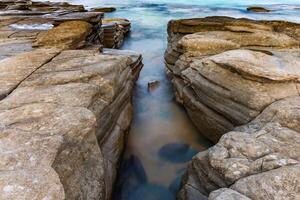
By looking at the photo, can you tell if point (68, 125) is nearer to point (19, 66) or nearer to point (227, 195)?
point (227, 195)

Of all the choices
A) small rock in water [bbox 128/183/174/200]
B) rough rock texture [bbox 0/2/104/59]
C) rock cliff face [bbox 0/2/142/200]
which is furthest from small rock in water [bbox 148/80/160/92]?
small rock in water [bbox 128/183/174/200]

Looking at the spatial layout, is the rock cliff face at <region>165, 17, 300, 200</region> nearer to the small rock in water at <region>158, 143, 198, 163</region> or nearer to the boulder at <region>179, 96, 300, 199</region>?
the boulder at <region>179, 96, 300, 199</region>

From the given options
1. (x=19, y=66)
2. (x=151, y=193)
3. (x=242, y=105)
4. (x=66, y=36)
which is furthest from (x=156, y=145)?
(x=66, y=36)

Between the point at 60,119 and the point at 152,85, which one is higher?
the point at 60,119

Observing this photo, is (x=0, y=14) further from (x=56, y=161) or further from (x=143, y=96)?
(x=56, y=161)

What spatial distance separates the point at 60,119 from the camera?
4.38 meters

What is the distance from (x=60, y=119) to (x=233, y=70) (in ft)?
13.6

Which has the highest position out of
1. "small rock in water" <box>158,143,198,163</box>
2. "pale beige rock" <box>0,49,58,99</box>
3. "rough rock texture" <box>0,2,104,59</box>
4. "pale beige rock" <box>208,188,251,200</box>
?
"rough rock texture" <box>0,2,104,59</box>

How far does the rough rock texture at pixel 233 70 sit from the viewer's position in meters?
6.10

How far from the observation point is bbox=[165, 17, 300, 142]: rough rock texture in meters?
6.10

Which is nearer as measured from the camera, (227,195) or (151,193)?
(227,195)

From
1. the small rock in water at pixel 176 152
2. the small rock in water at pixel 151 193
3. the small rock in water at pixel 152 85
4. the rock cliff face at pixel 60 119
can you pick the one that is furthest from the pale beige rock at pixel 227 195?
the small rock in water at pixel 152 85

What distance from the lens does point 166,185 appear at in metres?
6.23

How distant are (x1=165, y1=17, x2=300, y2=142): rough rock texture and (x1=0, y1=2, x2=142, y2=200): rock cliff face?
207 cm
